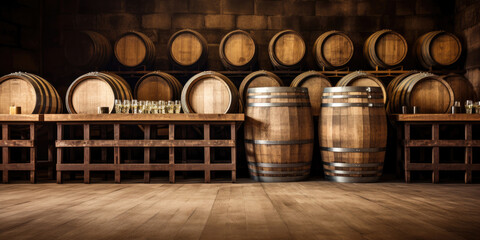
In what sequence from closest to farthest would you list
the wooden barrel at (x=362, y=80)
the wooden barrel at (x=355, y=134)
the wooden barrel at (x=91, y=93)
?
the wooden barrel at (x=355, y=134)
the wooden barrel at (x=91, y=93)
the wooden barrel at (x=362, y=80)

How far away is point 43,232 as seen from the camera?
2.45 m

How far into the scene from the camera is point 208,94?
4961 mm

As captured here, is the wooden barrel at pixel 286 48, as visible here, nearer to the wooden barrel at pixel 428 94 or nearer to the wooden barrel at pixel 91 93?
the wooden barrel at pixel 428 94

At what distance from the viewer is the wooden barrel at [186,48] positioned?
5.73 m

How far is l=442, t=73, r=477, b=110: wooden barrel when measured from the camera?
18.4 ft

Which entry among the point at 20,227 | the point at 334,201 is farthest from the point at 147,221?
the point at 334,201

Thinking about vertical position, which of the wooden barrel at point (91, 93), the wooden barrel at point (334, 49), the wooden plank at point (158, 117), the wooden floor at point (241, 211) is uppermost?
the wooden barrel at point (334, 49)

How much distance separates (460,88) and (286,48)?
2758 mm

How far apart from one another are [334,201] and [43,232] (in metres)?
2.42

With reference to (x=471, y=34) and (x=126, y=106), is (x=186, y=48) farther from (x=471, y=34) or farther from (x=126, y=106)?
(x=471, y=34)

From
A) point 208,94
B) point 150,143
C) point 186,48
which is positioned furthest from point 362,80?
point 150,143

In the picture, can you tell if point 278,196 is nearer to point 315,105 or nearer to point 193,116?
point 193,116

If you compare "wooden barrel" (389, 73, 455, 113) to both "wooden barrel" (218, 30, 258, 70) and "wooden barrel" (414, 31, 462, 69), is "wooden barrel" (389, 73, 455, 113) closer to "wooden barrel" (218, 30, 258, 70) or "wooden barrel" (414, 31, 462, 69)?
"wooden barrel" (414, 31, 462, 69)

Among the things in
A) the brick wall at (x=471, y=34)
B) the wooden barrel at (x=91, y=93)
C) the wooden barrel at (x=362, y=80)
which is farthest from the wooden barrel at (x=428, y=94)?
the wooden barrel at (x=91, y=93)
